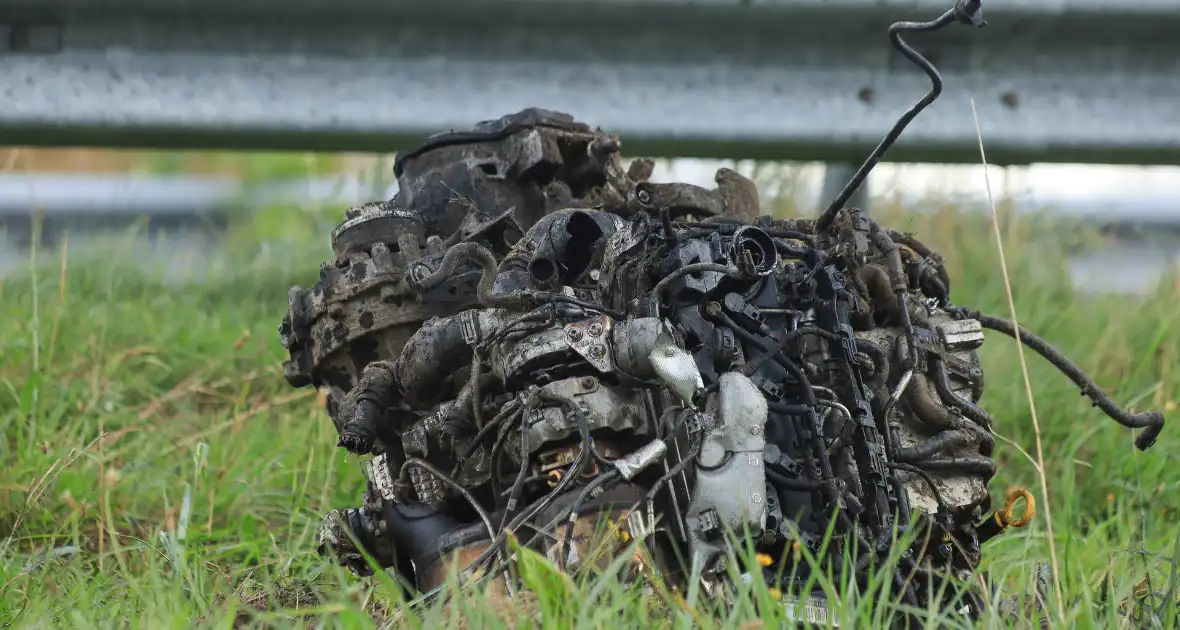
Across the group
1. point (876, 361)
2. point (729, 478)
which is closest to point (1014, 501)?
point (876, 361)

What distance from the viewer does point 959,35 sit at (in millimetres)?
5684

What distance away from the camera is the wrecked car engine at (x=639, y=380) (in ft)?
9.87

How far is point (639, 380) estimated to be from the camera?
3104 mm

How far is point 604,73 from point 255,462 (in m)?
2.10

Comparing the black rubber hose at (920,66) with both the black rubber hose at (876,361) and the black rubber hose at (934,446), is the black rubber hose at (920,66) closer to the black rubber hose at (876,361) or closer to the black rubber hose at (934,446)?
the black rubber hose at (876,361)

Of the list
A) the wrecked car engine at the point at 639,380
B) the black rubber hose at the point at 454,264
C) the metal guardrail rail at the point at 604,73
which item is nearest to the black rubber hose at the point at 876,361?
the wrecked car engine at the point at 639,380

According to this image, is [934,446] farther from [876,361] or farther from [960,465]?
[876,361]

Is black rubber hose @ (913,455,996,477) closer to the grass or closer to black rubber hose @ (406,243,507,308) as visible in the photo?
the grass

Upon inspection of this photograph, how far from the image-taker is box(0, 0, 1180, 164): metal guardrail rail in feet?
17.9

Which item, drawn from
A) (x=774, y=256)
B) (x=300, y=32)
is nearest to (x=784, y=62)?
(x=300, y=32)

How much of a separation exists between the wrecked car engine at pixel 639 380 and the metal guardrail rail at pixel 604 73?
5.13 ft

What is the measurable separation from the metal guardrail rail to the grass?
2.58ft

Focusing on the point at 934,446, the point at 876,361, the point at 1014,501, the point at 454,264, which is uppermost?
the point at 454,264

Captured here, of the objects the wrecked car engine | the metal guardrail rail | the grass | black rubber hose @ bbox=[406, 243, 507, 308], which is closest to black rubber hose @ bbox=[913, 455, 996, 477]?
the wrecked car engine
